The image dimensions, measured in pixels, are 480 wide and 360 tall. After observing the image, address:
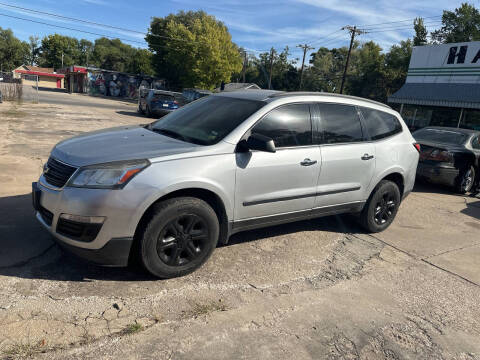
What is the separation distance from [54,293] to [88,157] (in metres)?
1.11

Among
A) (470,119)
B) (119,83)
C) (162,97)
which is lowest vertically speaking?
(162,97)

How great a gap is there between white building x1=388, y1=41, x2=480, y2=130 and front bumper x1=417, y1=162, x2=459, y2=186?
46.7 ft

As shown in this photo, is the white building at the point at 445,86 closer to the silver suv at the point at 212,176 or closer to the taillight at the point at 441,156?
the taillight at the point at 441,156

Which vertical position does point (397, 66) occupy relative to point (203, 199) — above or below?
above

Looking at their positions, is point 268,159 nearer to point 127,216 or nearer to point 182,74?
point 127,216

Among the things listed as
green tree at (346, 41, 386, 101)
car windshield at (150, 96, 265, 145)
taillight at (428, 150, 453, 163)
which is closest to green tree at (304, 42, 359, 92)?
green tree at (346, 41, 386, 101)

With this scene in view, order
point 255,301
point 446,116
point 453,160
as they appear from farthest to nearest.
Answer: point 446,116
point 453,160
point 255,301

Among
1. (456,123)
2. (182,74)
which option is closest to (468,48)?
(456,123)

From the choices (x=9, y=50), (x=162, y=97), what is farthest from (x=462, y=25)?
(x=9, y=50)

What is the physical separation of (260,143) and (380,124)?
2.26 m

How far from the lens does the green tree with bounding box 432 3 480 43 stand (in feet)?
128

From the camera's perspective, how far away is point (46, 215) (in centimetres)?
310

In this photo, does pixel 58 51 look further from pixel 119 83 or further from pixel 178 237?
pixel 178 237

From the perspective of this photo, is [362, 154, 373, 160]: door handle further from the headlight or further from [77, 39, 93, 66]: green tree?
[77, 39, 93, 66]: green tree
